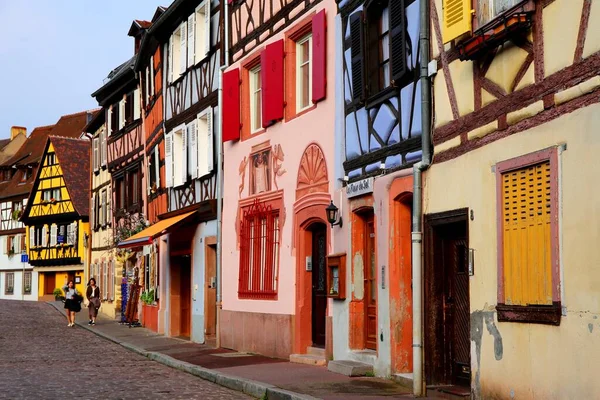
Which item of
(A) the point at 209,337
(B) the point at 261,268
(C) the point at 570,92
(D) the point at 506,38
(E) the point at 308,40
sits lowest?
(A) the point at 209,337

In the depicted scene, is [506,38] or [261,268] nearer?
[506,38]

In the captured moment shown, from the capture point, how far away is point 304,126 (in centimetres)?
→ 1761

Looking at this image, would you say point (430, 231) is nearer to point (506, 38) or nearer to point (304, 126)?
point (506, 38)

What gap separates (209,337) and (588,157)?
1547cm

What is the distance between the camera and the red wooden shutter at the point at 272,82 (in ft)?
60.8

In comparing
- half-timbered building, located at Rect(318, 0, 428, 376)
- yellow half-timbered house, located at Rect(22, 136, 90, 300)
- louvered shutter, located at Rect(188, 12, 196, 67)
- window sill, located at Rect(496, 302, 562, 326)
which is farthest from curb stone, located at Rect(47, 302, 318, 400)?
yellow half-timbered house, located at Rect(22, 136, 90, 300)

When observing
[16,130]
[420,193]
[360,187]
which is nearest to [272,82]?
[360,187]

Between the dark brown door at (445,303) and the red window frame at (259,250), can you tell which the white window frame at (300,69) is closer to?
the red window frame at (259,250)

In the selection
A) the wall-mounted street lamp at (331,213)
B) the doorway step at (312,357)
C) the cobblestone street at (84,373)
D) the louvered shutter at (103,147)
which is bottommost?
the cobblestone street at (84,373)

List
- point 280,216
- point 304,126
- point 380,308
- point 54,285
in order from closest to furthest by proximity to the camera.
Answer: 1. point 380,308
2. point 304,126
3. point 280,216
4. point 54,285

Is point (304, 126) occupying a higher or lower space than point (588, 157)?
higher

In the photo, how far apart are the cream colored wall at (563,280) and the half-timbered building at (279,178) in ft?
18.0

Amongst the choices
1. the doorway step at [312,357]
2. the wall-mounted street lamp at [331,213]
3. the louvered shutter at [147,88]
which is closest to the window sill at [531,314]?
the wall-mounted street lamp at [331,213]

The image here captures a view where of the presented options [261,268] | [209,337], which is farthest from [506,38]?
[209,337]
